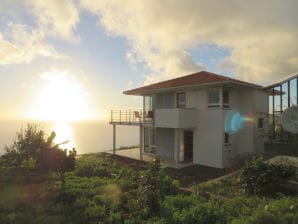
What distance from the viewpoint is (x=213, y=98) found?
1814 centimetres

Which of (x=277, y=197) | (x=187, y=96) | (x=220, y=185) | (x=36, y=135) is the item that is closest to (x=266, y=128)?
(x=187, y=96)

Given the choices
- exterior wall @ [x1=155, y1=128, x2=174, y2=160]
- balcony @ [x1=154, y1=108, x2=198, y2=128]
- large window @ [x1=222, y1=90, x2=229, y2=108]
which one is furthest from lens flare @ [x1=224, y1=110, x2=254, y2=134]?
A: exterior wall @ [x1=155, y1=128, x2=174, y2=160]

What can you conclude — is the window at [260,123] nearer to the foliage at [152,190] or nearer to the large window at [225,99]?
the large window at [225,99]

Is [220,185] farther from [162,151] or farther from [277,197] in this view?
[162,151]

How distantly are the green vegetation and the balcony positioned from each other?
19.6 feet

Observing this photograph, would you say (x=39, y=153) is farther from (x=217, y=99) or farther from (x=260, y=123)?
(x=260, y=123)

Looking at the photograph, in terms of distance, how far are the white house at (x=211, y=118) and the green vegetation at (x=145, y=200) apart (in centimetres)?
556

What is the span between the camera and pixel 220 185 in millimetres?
11633

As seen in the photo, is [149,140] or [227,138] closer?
[227,138]

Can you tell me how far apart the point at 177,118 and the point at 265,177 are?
8395 millimetres

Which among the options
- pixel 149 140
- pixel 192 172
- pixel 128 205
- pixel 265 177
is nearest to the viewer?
pixel 128 205

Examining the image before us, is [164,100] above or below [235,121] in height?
above

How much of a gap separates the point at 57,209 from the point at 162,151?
44.6 ft

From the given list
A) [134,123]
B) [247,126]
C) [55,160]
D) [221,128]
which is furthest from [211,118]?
[55,160]
